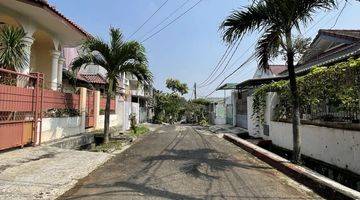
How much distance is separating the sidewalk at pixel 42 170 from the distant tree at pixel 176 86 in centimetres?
5373

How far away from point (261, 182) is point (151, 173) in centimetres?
251

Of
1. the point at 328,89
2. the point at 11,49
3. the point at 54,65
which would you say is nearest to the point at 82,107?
the point at 54,65

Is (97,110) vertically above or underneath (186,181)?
above

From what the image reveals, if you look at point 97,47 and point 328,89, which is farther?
point 97,47

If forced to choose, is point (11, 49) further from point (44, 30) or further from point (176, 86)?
point (176, 86)

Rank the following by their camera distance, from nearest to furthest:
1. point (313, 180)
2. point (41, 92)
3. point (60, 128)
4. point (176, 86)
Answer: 1. point (313, 180)
2. point (41, 92)
3. point (60, 128)
4. point (176, 86)

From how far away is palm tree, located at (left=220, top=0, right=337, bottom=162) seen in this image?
34.0 ft

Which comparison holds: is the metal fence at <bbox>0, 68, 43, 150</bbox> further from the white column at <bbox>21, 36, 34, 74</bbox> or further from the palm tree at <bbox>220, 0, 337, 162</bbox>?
the palm tree at <bbox>220, 0, 337, 162</bbox>

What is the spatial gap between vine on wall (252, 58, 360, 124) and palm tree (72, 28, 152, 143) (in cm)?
562

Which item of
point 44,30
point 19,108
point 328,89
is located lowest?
point 19,108

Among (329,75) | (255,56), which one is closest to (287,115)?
(255,56)

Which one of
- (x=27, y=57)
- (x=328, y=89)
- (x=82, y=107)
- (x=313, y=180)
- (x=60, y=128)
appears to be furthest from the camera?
(x=82, y=107)

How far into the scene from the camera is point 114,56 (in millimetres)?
16094

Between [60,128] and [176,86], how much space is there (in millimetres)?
51489
